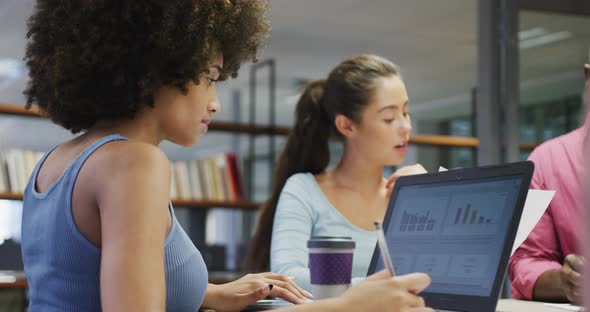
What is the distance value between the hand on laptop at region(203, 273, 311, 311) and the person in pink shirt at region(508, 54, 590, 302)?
0.59 m

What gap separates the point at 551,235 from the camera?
1801 millimetres

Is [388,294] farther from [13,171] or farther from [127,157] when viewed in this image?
[13,171]

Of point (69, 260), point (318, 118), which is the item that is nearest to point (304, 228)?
point (318, 118)

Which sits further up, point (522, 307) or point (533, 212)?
point (533, 212)

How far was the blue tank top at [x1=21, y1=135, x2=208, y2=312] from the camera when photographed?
102cm

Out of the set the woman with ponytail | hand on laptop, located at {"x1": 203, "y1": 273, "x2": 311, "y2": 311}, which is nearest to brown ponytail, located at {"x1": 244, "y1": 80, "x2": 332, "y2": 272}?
the woman with ponytail

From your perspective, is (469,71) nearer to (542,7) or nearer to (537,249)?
(542,7)

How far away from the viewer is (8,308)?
13.4 ft

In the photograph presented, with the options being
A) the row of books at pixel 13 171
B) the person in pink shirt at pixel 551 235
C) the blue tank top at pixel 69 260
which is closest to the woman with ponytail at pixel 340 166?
the person in pink shirt at pixel 551 235

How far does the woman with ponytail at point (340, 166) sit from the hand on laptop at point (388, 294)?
978 millimetres

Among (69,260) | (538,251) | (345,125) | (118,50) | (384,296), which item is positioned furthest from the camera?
(345,125)

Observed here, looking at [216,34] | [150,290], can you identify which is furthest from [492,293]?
[216,34]

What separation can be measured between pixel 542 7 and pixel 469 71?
400cm

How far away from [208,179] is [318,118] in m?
2.40
